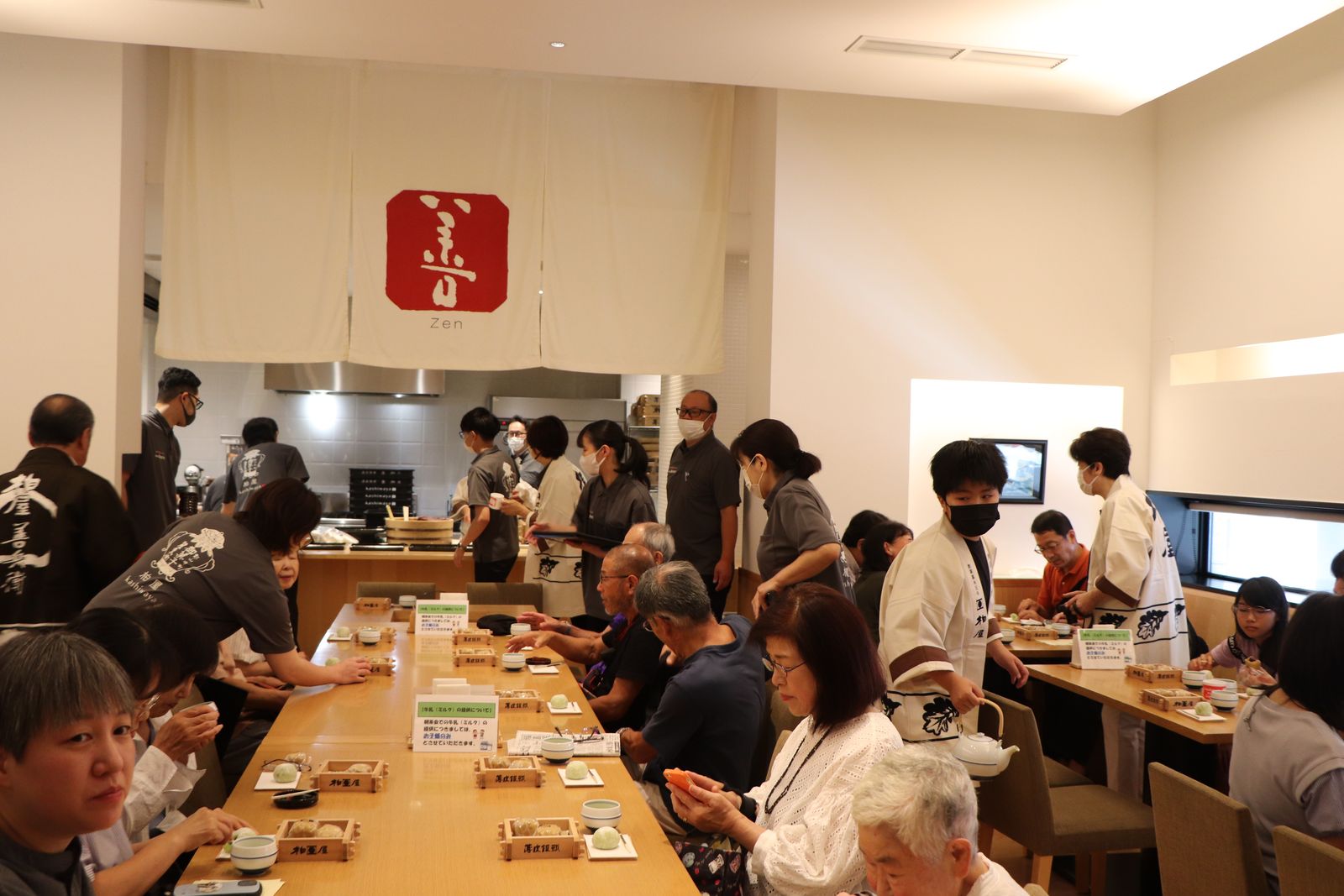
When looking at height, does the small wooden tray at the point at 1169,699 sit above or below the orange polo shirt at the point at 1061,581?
below

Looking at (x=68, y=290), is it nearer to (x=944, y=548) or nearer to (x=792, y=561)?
(x=792, y=561)

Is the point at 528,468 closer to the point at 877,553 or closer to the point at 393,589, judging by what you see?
the point at 393,589

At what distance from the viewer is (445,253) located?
5875mm

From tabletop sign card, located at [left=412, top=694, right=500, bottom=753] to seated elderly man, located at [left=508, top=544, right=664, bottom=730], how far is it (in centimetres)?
79

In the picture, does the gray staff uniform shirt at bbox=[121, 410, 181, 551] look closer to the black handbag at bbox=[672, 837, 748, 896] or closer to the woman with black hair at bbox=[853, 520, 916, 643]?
the woman with black hair at bbox=[853, 520, 916, 643]

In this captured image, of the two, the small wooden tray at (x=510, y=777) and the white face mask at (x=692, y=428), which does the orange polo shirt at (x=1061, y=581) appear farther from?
the small wooden tray at (x=510, y=777)

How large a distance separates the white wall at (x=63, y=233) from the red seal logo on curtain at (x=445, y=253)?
1323 millimetres

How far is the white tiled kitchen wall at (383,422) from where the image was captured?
982 cm

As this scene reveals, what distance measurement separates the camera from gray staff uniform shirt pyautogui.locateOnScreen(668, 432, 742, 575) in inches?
214

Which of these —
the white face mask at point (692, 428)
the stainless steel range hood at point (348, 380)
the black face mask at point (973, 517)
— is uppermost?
the stainless steel range hood at point (348, 380)

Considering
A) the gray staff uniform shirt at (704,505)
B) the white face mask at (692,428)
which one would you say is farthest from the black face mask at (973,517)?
the white face mask at (692,428)

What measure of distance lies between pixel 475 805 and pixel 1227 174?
4796mm

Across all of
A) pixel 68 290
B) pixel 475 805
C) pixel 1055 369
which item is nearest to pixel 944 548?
pixel 475 805

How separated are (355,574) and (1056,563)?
13.7 feet
